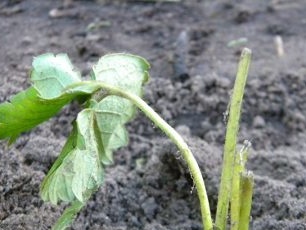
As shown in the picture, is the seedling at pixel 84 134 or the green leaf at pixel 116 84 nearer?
the seedling at pixel 84 134

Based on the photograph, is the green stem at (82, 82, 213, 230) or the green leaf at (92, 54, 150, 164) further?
the green leaf at (92, 54, 150, 164)

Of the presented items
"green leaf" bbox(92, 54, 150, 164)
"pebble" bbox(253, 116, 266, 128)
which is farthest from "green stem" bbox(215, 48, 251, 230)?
"pebble" bbox(253, 116, 266, 128)

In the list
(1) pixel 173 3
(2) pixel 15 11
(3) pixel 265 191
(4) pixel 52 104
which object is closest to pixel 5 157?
(4) pixel 52 104

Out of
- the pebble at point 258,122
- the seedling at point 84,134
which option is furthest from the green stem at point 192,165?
the pebble at point 258,122

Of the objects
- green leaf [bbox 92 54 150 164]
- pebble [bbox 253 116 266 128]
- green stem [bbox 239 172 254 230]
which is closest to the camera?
green stem [bbox 239 172 254 230]

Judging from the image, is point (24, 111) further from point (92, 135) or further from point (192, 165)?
point (192, 165)

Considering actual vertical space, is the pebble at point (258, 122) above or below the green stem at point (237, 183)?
below

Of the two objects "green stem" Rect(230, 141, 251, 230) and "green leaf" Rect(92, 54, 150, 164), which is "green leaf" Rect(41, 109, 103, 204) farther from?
"green stem" Rect(230, 141, 251, 230)

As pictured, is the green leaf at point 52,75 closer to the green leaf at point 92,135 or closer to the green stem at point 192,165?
the green leaf at point 92,135

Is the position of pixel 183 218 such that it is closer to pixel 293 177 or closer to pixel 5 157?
pixel 293 177
